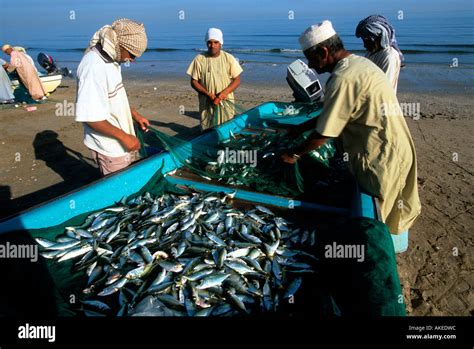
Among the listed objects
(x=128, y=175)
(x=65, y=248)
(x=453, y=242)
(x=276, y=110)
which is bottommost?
(x=453, y=242)

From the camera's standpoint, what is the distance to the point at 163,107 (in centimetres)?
1317

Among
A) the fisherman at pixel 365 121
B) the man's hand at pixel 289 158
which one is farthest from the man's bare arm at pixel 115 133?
the fisherman at pixel 365 121

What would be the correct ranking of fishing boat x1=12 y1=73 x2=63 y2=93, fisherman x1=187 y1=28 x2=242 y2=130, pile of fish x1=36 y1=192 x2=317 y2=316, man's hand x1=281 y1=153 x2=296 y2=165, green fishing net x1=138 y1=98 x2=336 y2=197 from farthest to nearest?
1. fishing boat x1=12 y1=73 x2=63 y2=93
2. fisherman x1=187 y1=28 x2=242 y2=130
3. green fishing net x1=138 y1=98 x2=336 y2=197
4. man's hand x1=281 y1=153 x2=296 y2=165
5. pile of fish x1=36 y1=192 x2=317 y2=316

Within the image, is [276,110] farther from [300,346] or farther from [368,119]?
[300,346]

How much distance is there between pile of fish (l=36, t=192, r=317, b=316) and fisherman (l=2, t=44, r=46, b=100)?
11.1 metres

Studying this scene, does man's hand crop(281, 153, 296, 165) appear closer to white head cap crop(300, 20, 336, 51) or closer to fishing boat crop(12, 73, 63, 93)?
white head cap crop(300, 20, 336, 51)

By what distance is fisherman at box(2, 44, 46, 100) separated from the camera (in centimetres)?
1251

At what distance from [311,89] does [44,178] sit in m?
6.13

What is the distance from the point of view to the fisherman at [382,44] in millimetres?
4902

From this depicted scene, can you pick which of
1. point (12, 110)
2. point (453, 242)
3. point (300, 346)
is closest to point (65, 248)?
point (300, 346)

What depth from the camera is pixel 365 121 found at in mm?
3295

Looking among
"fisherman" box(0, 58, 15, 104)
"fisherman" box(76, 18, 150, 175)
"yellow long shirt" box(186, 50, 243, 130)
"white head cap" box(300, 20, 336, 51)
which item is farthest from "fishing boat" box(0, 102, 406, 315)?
"fisherman" box(0, 58, 15, 104)

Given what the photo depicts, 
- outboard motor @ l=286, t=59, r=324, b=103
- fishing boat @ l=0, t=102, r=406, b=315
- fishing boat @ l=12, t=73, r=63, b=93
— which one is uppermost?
fishing boat @ l=12, t=73, r=63, b=93

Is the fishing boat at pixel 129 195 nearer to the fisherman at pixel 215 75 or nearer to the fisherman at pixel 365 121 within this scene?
the fisherman at pixel 365 121
